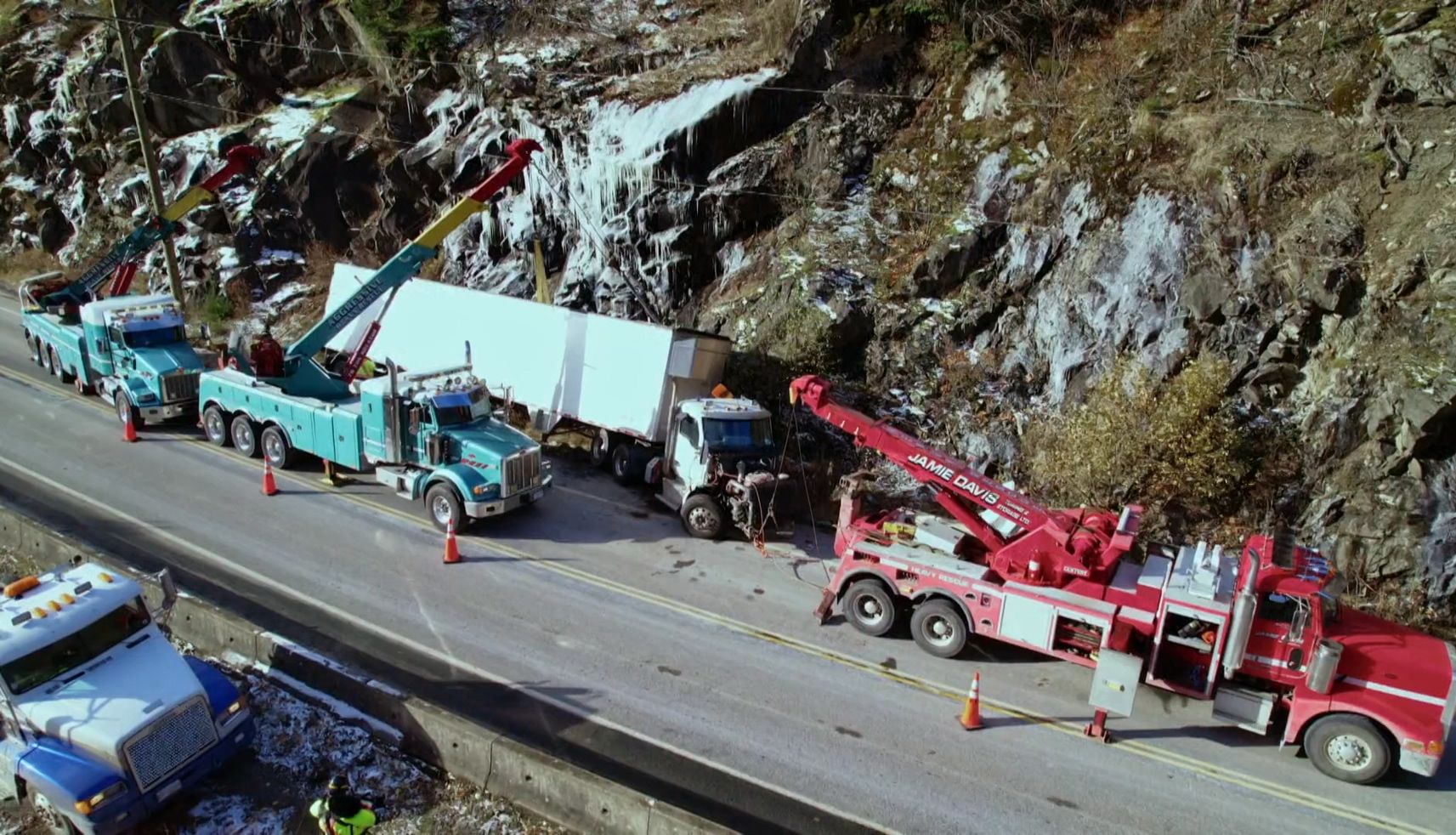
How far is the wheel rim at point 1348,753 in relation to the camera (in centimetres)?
947

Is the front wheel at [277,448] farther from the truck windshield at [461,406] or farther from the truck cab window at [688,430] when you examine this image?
the truck cab window at [688,430]

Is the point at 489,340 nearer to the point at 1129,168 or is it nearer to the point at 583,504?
the point at 583,504

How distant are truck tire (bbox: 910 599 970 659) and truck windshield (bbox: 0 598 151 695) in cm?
904

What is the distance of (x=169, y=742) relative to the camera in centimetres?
802

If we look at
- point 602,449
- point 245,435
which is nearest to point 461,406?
point 602,449

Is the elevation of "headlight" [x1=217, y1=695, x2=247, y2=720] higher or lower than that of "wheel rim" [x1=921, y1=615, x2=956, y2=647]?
lower

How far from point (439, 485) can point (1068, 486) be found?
11.0 m

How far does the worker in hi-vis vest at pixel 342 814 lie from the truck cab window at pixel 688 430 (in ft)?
29.0

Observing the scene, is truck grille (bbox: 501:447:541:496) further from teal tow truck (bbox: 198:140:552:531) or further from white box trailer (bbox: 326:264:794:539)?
white box trailer (bbox: 326:264:794:539)

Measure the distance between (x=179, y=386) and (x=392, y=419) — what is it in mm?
6470

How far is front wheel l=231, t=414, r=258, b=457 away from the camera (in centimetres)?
1714

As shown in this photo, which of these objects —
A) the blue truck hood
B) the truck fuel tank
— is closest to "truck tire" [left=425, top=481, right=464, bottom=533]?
the blue truck hood

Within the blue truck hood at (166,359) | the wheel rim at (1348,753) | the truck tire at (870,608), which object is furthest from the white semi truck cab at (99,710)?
the wheel rim at (1348,753)

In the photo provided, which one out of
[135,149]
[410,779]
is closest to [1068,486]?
[410,779]
